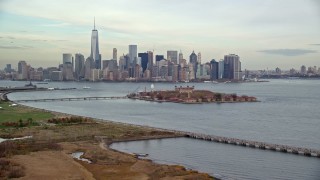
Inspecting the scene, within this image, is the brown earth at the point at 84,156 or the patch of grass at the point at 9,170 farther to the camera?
the brown earth at the point at 84,156

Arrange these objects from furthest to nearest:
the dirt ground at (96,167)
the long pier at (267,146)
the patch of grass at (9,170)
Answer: the long pier at (267,146) → the dirt ground at (96,167) → the patch of grass at (9,170)

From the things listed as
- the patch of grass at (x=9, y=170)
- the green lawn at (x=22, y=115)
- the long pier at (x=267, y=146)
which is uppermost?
the green lawn at (x=22, y=115)

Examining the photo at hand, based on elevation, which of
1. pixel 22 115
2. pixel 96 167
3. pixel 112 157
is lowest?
pixel 96 167

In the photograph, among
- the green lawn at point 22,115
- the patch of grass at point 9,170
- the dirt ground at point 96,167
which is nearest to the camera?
the patch of grass at point 9,170

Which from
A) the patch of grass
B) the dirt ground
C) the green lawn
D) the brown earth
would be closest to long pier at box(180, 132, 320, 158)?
the brown earth

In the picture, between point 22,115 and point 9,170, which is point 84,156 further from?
point 22,115

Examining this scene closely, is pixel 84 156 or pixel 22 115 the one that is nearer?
pixel 84 156

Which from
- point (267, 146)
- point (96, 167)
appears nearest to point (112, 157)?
point (96, 167)

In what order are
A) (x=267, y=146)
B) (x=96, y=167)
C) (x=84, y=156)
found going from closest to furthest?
Result: (x=96, y=167) < (x=84, y=156) < (x=267, y=146)

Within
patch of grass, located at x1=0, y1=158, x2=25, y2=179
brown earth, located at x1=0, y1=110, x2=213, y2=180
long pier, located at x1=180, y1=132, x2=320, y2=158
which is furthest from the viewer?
long pier, located at x1=180, y1=132, x2=320, y2=158

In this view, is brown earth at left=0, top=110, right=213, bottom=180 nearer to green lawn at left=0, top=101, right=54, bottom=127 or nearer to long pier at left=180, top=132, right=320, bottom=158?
long pier at left=180, top=132, right=320, bottom=158

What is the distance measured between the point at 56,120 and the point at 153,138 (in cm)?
887

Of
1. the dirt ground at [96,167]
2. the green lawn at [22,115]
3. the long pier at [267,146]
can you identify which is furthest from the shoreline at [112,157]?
the green lawn at [22,115]

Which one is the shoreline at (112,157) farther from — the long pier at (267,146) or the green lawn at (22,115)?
the green lawn at (22,115)
